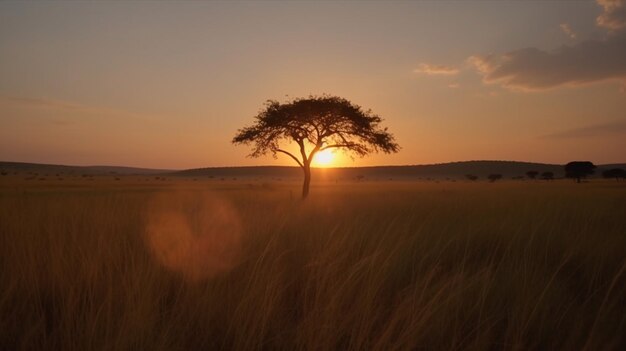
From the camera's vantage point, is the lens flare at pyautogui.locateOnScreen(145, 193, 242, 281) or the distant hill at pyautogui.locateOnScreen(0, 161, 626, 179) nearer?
the lens flare at pyautogui.locateOnScreen(145, 193, 242, 281)

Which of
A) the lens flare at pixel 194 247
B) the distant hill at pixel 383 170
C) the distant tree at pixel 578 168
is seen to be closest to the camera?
the lens flare at pixel 194 247

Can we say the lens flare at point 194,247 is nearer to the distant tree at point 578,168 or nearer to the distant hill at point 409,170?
the distant tree at point 578,168

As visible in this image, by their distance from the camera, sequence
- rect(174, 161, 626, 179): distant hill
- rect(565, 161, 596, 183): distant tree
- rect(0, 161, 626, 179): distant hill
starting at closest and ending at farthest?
rect(565, 161, 596, 183): distant tree → rect(0, 161, 626, 179): distant hill → rect(174, 161, 626, 179): distant hill

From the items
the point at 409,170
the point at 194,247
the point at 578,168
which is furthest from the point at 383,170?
the point at 194,247

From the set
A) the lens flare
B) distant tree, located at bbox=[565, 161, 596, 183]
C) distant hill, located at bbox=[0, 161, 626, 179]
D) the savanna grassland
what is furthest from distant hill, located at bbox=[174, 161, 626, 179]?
the savanna grassland

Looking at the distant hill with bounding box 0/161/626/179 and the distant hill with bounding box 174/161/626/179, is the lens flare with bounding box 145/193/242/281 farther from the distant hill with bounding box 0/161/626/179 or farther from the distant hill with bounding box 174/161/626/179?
the distant hill with bounding box 174/161/626/179

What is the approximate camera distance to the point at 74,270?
9.57 feet

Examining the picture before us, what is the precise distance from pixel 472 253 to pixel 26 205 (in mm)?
7106

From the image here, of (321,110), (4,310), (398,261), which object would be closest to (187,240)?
(4,310)

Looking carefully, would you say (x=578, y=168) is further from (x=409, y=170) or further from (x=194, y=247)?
(x=409, y=170)

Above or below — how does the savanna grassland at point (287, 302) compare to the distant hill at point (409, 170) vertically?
below

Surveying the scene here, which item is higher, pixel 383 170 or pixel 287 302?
pixel 383 170

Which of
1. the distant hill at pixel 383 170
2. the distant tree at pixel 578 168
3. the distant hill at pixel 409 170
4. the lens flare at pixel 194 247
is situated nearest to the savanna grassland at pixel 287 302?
the lens flare at pixel 194 247

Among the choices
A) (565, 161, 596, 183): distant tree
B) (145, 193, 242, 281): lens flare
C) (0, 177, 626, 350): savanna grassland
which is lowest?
(0, 177, 626, 350): savanna grassland
